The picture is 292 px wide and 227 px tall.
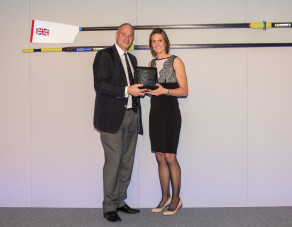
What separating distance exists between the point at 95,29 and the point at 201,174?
1.88 metres

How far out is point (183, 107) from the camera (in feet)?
10.7

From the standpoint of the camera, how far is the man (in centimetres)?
280

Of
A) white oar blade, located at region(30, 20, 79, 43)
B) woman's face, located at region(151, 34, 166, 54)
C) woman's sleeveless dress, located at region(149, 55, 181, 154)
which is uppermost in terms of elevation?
white oar blade, located at region(30, 20, 79, 43)

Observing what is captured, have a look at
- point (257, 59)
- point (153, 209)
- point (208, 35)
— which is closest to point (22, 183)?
point (153, 209)

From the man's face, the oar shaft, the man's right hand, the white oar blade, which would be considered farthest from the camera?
the white oar blade

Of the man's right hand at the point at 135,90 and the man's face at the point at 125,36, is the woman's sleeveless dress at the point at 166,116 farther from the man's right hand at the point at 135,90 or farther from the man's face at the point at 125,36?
the man's face at the point at 125,36

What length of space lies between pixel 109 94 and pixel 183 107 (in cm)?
88

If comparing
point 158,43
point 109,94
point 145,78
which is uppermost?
point 158,43

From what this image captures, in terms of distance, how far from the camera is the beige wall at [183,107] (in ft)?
10.7

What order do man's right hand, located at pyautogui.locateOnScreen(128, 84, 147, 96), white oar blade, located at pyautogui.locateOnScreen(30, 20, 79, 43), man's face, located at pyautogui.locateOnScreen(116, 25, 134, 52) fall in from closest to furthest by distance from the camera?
1. man's right hand, located at pyautogui.locateOnScreen(128, 84, 147, 96)
2. man's face, located at pyautogui.locateOnScreen(116, 25, 134, 52)
3. white oar blade, located at pyautogui.locateOnScreen(30, 20, 79, 43)

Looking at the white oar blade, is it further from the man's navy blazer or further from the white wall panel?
the man's navy blazer

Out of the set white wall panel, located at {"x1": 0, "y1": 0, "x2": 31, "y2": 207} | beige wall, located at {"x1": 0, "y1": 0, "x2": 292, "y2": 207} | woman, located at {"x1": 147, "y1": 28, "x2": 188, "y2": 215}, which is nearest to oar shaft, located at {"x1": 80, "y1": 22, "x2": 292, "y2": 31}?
beige wall, located at {"x1": 0, "y1": 0, "x2": 292, "y2": 207}

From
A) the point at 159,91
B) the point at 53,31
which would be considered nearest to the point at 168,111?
the point at 159,91

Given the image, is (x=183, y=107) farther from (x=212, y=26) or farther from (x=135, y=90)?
(x=212, y=26)
